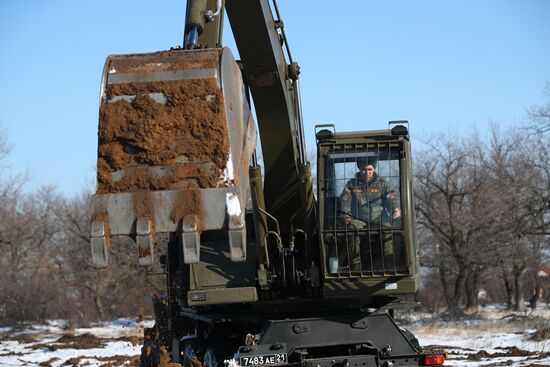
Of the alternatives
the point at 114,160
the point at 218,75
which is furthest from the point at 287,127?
the point at 114,160

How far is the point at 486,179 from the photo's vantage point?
33312mm

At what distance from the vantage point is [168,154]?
24.4ft

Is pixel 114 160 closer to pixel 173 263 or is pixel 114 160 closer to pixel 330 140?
pixel 330 140

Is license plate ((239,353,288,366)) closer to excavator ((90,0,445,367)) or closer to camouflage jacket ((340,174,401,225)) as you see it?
excavator ((90,0,445,367))

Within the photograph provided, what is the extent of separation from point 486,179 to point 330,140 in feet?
82.2

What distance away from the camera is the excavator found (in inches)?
285

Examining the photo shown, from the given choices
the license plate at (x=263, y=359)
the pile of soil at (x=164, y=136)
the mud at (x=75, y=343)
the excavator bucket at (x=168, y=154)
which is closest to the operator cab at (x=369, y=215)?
the license plate at (x=263, y=359)

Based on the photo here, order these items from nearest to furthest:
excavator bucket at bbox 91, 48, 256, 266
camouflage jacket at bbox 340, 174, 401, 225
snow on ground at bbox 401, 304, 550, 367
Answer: excavator bucket at bbox 91, 48, 256, 266 < camouflage jacket at bbox 340, 174, 401, 225 < snow on ground at bbox 401, 304, 550, 367

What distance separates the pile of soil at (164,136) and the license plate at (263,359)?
241cm

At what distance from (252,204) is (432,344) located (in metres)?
10.3

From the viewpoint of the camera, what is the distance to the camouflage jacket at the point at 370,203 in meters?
9.03

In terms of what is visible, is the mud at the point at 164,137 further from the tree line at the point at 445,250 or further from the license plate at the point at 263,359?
the tree line at the point at 445,250

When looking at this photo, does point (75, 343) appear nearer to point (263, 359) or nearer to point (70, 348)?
point (70, 348)

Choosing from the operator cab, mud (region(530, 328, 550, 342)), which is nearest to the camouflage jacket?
the operator cab
